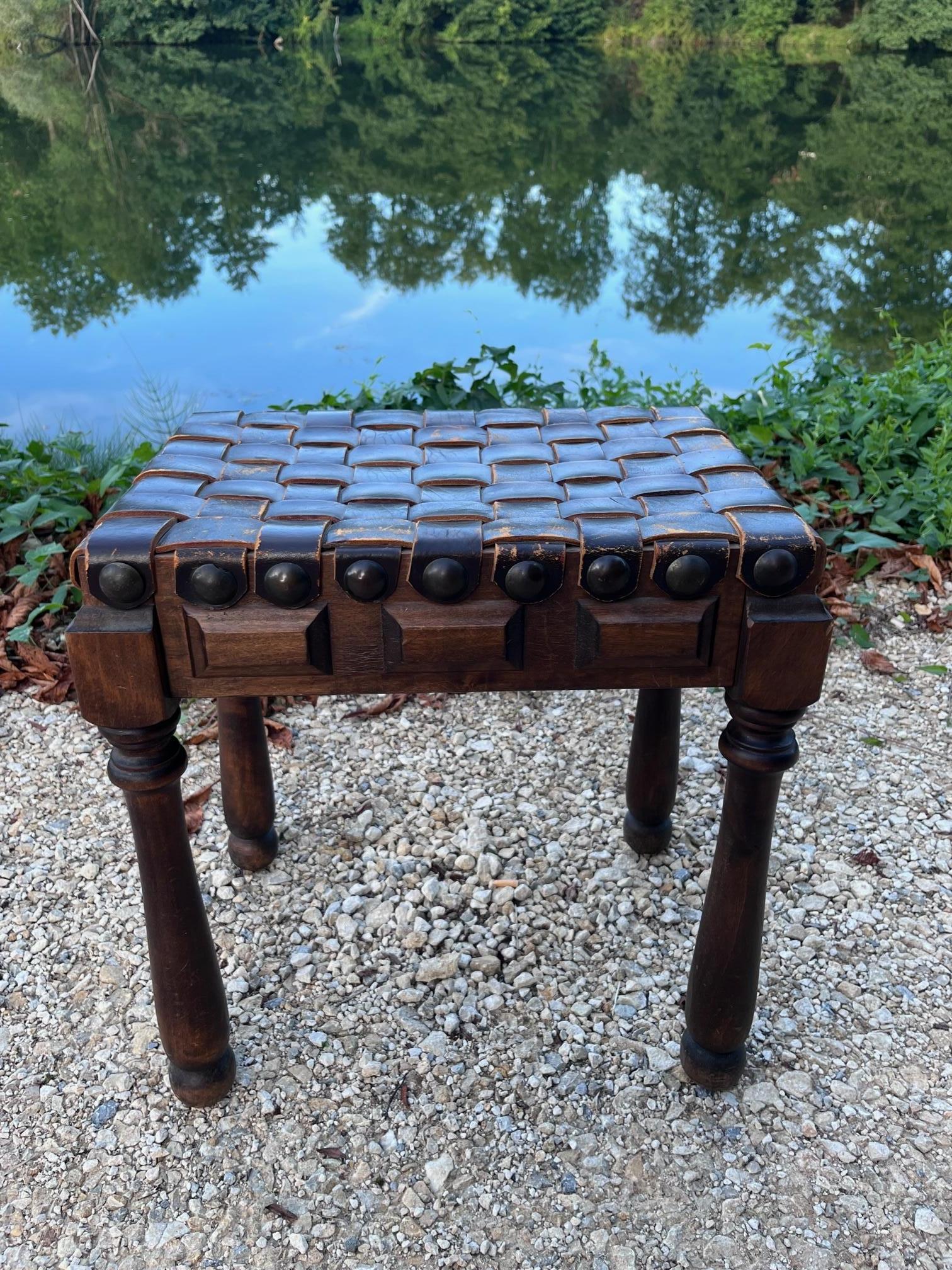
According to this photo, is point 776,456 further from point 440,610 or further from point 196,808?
point 440,610

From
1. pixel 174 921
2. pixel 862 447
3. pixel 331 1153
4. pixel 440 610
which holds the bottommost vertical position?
pixel 331 1153

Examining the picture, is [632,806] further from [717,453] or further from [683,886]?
[717,453]

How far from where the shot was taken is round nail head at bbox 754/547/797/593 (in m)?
1.14

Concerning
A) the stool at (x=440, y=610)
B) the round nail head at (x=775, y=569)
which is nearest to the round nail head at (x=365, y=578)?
the stool at (x=440, y=610)

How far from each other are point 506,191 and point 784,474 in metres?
7.45

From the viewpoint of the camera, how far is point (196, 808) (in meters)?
2.11

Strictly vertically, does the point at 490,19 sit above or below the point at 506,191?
above

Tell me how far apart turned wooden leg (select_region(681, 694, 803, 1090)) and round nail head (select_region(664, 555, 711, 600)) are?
171mm

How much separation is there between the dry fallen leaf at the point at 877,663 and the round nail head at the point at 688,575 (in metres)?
1.55

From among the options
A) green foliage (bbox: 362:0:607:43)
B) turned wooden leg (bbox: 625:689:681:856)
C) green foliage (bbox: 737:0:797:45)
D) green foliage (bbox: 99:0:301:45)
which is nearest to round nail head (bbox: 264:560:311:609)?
turned wooden leg (bbox: 625:689:681:856)

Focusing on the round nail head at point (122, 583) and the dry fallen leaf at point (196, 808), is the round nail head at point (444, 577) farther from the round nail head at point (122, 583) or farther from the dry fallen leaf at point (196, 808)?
the dry fallen leaf at point (196, 808)

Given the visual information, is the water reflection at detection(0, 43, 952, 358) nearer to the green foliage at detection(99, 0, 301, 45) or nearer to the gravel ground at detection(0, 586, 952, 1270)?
the gravel ground at detection(0, 586, 952, 1270)

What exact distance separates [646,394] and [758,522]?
247 cm

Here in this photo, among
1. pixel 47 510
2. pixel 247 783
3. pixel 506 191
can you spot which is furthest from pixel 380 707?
pixel 506 191
